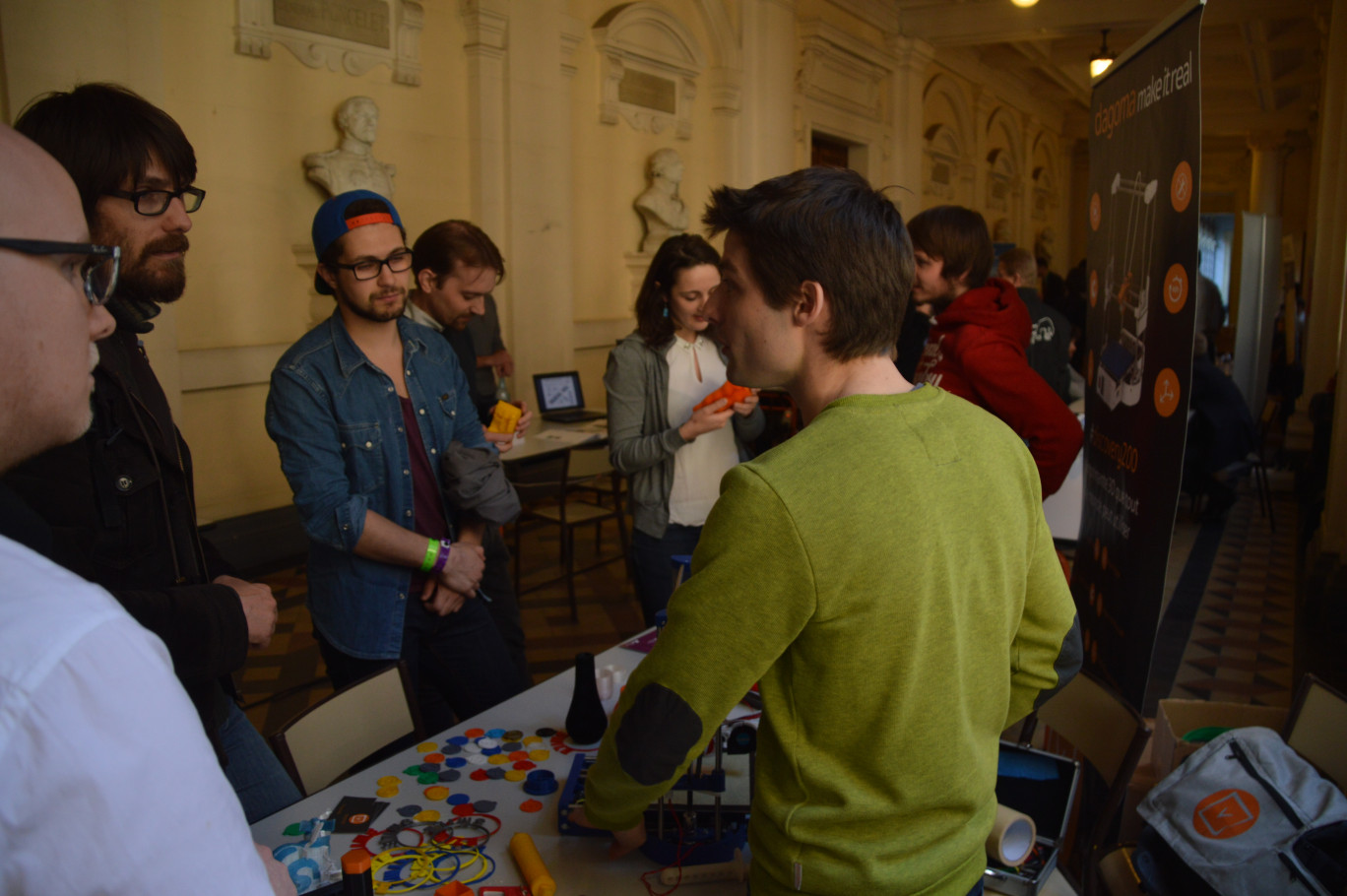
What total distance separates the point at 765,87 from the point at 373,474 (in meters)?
7.43

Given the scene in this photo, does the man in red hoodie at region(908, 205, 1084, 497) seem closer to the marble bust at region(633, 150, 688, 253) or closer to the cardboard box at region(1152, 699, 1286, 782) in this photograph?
the cardboard box at region(1152, 699, 1286, 782)

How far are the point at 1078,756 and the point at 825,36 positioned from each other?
8835 mm

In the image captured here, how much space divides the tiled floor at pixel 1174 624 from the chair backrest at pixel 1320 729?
1.99 m

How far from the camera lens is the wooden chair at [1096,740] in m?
1.88

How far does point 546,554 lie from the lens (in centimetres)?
574

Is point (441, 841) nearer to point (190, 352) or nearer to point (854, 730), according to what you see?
point (854, 730)


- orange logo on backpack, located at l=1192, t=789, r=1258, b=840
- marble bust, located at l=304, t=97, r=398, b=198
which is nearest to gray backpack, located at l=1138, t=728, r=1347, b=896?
orange logo on backpack, located at l=1192, t=789, r=1258, b=840

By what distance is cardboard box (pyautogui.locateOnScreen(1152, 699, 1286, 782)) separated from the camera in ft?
7.90

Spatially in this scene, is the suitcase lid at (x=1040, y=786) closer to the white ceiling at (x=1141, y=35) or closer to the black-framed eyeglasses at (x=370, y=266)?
the black-framed eyeglasses at (x=370, y=266)

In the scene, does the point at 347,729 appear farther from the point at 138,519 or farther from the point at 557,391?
the point at 557,391

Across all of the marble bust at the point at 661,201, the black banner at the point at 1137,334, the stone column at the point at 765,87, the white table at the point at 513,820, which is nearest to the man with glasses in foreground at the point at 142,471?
the white table at the point at 513,820

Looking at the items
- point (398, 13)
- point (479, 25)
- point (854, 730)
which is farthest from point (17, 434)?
point (479, 25)

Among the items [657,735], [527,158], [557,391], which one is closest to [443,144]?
[527,158]

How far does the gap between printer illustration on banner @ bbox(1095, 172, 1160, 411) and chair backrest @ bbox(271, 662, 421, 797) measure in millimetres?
1981
